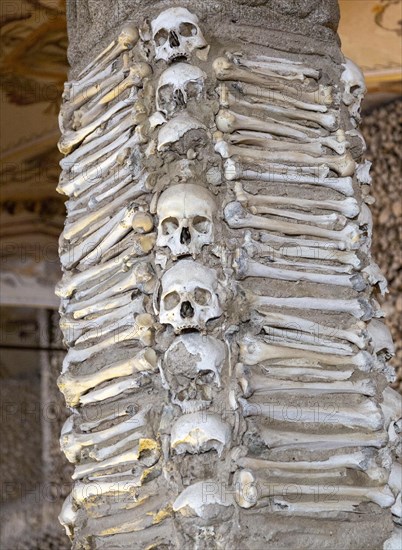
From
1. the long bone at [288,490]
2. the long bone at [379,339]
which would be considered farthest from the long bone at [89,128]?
the long bone at [288,490]

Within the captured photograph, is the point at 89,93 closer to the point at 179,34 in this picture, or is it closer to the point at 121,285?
the point at 179,34

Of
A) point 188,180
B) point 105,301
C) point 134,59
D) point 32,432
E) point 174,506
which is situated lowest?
point 32,432

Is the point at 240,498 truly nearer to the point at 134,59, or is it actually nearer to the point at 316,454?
the point at 316,454

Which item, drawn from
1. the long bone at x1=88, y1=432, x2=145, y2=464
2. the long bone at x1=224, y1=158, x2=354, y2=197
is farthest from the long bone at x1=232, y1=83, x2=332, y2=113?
the long bone at x1=88, y1=432, x2=145, y2=464

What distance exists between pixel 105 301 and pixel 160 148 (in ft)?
0.86

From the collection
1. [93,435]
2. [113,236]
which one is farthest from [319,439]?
[113,236]

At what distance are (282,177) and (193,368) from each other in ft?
1.21

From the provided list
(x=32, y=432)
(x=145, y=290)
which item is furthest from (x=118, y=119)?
(x=32, y=432)

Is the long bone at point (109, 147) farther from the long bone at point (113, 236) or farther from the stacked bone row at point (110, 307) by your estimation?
the long bone at point (113, 236)

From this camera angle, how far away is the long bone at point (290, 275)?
1.44 metres

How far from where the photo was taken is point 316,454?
1424mm

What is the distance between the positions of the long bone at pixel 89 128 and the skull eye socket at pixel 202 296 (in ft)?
1.24

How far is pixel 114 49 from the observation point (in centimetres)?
165

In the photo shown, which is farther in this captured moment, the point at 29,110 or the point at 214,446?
the point at 29,110
